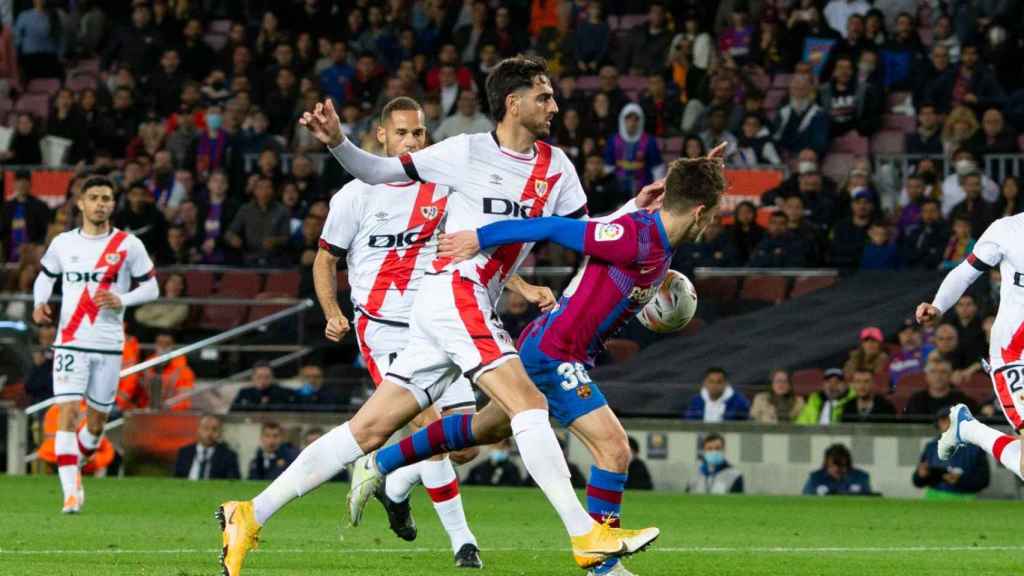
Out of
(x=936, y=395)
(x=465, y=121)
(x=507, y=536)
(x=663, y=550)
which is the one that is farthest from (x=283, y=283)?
(x=663, y=550)

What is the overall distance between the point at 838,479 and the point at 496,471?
11.3 ft

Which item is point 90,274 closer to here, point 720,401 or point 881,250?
point 720,401

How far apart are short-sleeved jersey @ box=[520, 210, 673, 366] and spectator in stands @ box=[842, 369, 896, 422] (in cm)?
959

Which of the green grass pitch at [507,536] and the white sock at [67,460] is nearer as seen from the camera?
the green grass pitch at [507,536]

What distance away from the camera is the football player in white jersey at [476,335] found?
894 centimetres

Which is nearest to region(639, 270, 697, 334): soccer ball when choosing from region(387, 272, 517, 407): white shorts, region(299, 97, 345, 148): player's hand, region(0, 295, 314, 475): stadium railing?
region(387, 272, 517, 407): white shorts

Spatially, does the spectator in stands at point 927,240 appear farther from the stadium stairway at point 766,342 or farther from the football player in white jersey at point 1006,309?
the football player in white jersey at point 1006,309

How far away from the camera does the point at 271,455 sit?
20078 mm

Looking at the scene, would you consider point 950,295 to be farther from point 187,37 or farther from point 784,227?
point 187,37

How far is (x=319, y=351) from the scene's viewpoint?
22.7 m

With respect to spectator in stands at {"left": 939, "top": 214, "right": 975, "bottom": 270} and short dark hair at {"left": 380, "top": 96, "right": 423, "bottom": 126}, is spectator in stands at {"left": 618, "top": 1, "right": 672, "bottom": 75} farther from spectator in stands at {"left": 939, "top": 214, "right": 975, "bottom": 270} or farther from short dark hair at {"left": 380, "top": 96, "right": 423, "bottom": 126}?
short dark hair at {"left": 380, "top": 96, "right": 423, "bottom": 126}

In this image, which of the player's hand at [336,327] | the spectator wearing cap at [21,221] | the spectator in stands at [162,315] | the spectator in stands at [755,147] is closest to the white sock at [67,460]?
the player's hand at [336,327]

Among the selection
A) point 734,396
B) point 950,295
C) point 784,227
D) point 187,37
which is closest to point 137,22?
point 187,37

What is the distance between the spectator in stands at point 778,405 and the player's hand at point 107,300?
6534 millimetres
